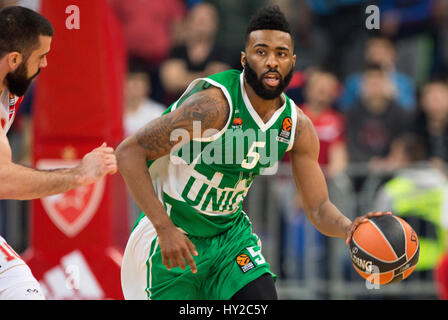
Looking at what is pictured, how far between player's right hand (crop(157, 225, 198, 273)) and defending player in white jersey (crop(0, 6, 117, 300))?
51cm

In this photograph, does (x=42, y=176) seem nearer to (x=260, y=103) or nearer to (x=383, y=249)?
(x=260, y=103)

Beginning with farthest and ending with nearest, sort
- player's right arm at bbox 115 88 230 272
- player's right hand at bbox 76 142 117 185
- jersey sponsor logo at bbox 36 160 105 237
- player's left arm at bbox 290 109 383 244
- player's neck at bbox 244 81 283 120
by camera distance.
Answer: jersey sponsor logo at bbox 36 160 105 237 < player's left arm at bbox 290 109 383 244 < player's neck at bbox 244 81 283 120 < player's right arm at bbox 115 88 230 272 < player's right hand at bbox 76 142 117 185

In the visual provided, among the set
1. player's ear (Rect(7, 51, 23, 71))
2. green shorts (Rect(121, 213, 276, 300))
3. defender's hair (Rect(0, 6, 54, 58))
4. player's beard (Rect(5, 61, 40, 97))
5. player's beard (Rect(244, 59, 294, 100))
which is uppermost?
defender's hair (Rect(0, 6, 54, 58))

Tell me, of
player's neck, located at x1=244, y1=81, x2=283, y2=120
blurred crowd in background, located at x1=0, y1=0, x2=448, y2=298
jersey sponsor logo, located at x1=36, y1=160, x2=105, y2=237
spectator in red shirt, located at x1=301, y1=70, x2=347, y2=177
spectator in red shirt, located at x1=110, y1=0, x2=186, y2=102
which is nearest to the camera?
player's neck, located at x1=244, y1=81, x2=283, y2=120

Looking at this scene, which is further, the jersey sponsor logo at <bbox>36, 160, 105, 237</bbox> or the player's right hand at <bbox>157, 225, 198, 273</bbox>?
the jersey sponsor logo at <bbox>36, 160, 105, 237</bbox>

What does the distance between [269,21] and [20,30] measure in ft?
5.18

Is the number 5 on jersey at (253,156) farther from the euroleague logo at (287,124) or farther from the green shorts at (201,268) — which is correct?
the green shorts at (201,268)

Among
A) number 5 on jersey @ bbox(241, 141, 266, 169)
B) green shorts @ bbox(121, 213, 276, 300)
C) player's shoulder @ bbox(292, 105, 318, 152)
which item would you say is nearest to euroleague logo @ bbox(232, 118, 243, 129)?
number 5 on jersey @ bbox(241, 141, 266, 169)

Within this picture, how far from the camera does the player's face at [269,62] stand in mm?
4516

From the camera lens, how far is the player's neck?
15.2ft

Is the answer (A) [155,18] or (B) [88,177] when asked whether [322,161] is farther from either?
(B) [88,177]

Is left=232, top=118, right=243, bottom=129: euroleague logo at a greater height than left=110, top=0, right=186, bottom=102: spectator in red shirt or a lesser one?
lesser

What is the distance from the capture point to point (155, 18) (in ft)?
31.5

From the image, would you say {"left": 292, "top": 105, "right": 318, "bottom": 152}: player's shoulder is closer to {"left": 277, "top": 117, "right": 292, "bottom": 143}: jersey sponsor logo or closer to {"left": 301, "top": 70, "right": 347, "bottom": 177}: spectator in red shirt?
{"left": 277, "top": 117, "right": 292, "bottom": 143}: jersey sponsor logo
